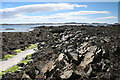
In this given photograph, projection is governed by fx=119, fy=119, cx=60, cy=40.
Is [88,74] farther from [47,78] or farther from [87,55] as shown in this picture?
[47,78]

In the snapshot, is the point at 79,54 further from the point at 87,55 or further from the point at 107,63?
the point at 107,63

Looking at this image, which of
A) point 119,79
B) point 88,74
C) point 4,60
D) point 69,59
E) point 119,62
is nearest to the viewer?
point 119,79

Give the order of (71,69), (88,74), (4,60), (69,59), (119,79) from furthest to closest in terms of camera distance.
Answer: (4,60)
(69,59)
(71,69)
(88,74)
(119,79)

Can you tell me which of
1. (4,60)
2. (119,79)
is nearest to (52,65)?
(119,79)

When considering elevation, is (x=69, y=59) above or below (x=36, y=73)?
above

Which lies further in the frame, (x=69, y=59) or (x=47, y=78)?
(x=69, y=59)

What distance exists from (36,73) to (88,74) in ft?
14.5

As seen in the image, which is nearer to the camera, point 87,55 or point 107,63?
point 107,63

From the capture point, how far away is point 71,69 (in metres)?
10.1

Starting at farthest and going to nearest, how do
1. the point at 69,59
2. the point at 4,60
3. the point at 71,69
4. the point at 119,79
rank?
the point at 4,60 → the point at 69,59 → the point at 71,69 → the point at 119,79

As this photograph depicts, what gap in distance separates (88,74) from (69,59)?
2.70 meters

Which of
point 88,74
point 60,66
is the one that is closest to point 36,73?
point 60,66

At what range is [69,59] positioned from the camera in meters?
11.6

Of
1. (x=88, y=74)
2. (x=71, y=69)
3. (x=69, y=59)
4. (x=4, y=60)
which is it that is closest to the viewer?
(x=88, y=74)
